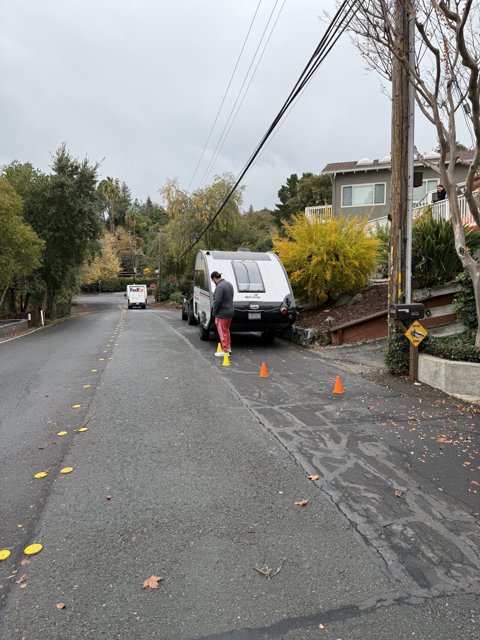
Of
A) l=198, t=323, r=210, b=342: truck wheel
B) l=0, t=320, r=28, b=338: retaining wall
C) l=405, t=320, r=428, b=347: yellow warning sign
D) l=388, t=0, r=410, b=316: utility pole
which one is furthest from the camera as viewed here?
l=0, t=320, r=28, b=338: retaining wall

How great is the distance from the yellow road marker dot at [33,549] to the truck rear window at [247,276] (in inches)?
335

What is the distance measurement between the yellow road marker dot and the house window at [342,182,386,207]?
25657 mm

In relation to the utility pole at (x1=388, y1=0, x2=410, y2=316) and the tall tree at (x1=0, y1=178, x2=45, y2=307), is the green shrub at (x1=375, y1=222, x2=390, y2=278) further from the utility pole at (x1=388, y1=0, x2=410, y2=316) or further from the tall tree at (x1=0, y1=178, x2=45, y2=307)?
the tall tree at (x1=0, y1=178, x2=45, y2=307)

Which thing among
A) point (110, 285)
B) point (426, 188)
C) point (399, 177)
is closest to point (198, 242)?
point (426, 188)

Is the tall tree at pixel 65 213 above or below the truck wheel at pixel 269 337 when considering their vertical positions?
above

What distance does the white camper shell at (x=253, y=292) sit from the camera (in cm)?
1071

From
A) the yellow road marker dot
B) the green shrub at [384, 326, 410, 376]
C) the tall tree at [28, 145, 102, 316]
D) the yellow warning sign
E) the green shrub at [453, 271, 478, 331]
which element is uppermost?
the tall tree at [28, 145, 102, 316]

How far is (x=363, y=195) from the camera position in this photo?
2591 centimetres

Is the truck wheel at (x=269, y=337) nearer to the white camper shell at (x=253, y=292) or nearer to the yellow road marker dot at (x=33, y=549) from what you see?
the white camper shell at (x=253, y=292)

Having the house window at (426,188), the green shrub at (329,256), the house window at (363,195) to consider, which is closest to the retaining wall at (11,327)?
the green shrub at (329,256)

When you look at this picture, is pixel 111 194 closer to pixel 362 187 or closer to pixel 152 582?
pixel 362 187

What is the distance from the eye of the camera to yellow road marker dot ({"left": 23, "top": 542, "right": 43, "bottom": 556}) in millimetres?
2836

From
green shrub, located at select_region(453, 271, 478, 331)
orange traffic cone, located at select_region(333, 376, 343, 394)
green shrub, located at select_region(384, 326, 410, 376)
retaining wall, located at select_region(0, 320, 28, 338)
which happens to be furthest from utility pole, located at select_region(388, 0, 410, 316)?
retaining wall, located at select_region(0, 320, 28, 338)

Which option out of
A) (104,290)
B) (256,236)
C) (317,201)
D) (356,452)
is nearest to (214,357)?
(356,452)
